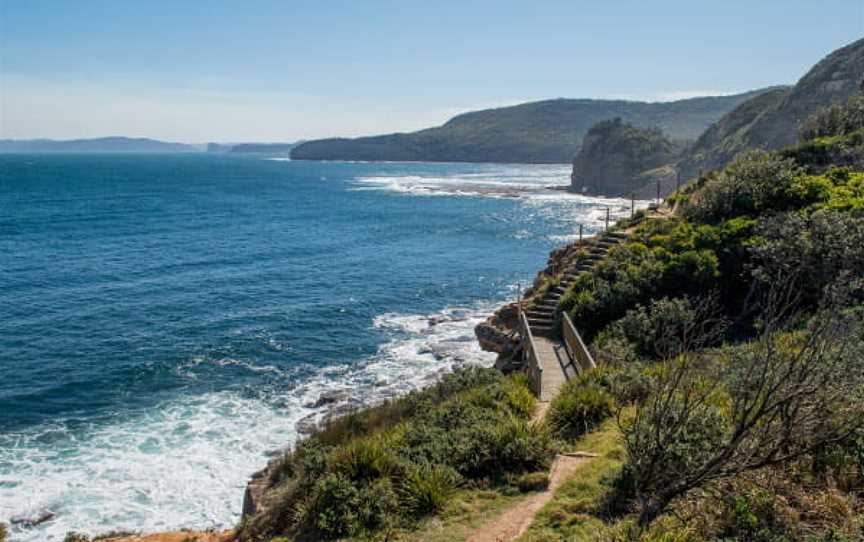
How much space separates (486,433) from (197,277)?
3793 centimetres

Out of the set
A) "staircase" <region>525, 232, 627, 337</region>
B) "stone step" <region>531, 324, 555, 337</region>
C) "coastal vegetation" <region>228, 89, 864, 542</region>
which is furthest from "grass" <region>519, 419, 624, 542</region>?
"staircase" <region>525, 232, 627, 337</region>

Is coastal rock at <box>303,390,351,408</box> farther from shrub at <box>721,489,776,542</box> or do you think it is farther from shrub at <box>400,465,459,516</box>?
shrub at <box>721,489,776,542</box>

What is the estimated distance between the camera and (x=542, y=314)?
25.3 metres

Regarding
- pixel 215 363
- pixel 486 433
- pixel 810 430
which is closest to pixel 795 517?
pixel 810 430

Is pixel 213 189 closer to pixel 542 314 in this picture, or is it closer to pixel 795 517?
pixel 542 314

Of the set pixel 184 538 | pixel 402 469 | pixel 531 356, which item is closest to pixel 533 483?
pixel 402 469

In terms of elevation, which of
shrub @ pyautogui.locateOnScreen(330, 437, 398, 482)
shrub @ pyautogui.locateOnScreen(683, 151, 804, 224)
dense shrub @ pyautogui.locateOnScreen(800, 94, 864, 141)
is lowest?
shrub @ pyautogui.locateOnScreen(330, 437, 398, 482)

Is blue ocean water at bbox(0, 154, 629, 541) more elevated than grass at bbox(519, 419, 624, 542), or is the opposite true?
grass at bbox(519, 419, 624, 542)

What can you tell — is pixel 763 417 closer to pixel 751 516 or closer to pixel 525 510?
pixel 751 516

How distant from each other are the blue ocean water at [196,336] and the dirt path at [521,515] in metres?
11.1

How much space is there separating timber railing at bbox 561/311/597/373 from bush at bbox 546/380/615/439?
318cm

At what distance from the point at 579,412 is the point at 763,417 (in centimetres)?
553

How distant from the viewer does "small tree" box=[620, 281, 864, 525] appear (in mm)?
6809

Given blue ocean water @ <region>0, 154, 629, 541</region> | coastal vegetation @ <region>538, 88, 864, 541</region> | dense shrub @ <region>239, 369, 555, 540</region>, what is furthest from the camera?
blue ocean water @ <region>0, 154, 629, 541</region>
